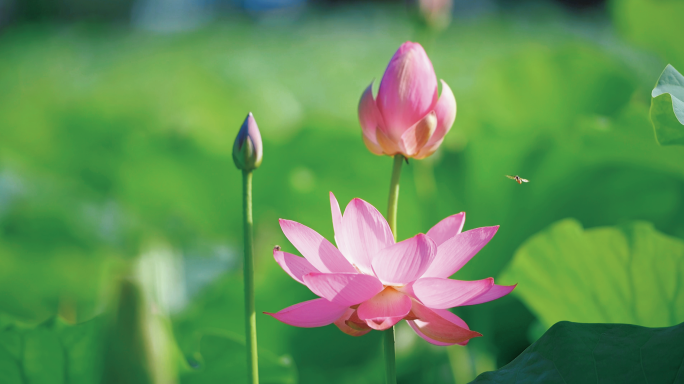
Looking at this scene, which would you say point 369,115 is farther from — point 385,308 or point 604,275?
point 604,275

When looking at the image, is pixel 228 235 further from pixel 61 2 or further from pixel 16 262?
pixel 61 2

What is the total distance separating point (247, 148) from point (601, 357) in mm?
254

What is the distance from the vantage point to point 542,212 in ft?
2.71

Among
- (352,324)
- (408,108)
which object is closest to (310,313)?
(352,324)

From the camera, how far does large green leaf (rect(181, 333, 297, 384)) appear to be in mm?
451

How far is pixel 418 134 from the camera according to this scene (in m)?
0.29

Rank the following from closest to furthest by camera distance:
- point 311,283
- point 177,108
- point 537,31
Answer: point 311,283
point 177,108
point 537,31

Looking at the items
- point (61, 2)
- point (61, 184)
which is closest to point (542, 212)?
point (61, 184)

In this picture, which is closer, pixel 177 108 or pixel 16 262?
pixel 16 262

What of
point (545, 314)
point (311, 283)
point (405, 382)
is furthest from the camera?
point (405, 382)

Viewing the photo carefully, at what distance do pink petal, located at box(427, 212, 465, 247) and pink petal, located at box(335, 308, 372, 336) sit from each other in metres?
0.07

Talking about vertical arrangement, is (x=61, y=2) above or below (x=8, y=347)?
above

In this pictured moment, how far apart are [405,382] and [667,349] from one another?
0.55m

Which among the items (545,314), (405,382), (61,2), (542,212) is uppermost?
(61,2)
